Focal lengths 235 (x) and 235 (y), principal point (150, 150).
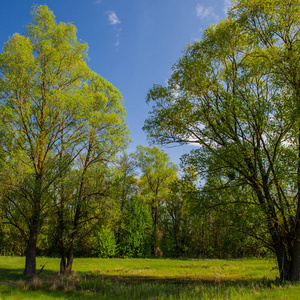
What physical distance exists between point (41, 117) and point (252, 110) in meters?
11.8

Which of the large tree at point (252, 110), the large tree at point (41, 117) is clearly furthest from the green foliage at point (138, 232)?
the large tree at point (252, 110)

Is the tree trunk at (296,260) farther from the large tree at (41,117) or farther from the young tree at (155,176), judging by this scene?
the young tree at (155,176)

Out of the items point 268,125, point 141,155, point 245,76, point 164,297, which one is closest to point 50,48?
point 245,76

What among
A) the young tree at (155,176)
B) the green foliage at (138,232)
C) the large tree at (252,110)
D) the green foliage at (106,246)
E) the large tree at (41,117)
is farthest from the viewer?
the young tree at (155,176)

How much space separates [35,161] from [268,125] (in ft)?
41.2

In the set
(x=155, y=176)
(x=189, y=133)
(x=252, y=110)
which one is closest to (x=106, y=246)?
(x=155, y=176)

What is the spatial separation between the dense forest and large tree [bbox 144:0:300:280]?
0.06 meters

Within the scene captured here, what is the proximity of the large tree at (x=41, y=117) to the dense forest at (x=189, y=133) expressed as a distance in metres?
0.07

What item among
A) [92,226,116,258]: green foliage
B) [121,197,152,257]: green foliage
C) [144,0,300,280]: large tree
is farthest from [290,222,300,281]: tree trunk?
[121,197,152,257]: green foliage

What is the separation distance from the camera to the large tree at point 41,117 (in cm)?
1291

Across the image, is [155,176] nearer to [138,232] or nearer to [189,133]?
[138,232]

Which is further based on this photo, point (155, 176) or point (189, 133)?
point (155, 176)

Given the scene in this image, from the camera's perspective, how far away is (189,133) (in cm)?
1230

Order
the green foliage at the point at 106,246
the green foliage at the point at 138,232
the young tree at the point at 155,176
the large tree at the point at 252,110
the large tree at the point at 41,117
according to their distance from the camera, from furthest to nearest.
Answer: the young tree at the point at 155,176 → the green foliage at the point at 138,232 → the green foliage at the point at 106,246 → the large tree at the point at 41,117 → the large tree at the point at 252,110
